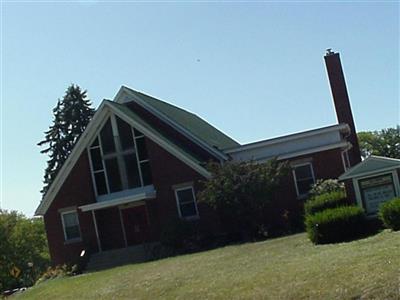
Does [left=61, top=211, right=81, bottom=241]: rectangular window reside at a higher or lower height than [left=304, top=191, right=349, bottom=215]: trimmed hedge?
higher

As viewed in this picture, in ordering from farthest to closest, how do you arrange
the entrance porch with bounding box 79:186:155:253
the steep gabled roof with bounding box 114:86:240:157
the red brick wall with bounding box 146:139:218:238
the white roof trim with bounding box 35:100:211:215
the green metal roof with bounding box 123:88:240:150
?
the green metal roof with bounding box 123:88:240:150, the steep gabled roof with bounding box 114:86:240:157, the entrance porch with bounding box 79:186:155:253, the white roof trim with bounding box 35:100:211:215, the red brick wall with bounding box 146:139:218:238

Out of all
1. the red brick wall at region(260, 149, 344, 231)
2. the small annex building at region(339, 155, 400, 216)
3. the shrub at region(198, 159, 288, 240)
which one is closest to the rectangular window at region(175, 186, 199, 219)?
the shrub at region(198, 159, 288, 240)

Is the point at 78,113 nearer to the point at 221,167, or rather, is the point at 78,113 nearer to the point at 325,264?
the point at 221,167

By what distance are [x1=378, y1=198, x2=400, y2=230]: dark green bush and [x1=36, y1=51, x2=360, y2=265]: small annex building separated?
40.2 ft

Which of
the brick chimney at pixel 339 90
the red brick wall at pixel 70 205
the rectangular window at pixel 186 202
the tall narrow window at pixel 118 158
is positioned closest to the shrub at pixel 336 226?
the rectangular window at pixel 186 202

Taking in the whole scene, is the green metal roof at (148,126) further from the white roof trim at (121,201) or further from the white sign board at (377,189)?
the white sign board at (377,189)

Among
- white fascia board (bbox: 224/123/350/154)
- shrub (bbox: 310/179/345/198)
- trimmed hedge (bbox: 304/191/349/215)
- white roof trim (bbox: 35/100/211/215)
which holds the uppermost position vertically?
white roof trim (bbox: 35/100/211/215)

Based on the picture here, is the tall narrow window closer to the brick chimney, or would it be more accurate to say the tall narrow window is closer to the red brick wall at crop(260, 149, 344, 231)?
the red brick wall at crop(260, 149, 344, 231)

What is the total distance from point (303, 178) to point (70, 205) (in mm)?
12323

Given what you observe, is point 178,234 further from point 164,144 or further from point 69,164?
point 69,164

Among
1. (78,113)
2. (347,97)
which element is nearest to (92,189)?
(347,97)

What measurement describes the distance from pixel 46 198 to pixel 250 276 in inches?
927

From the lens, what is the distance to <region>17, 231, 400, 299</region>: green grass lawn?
496 inches

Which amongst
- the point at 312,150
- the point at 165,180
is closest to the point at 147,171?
the point at 165,180
